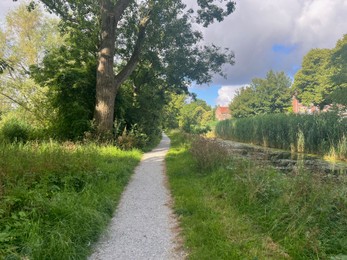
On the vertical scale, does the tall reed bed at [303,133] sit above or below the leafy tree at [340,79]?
below

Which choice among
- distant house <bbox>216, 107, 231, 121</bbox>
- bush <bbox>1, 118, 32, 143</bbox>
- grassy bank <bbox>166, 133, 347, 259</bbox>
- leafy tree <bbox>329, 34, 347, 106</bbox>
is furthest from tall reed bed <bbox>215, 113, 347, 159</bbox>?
distant house <bbox>216, 107, 231, 121</bbox>

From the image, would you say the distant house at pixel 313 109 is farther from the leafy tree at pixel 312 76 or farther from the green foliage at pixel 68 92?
the green foliage at pixel 68 92

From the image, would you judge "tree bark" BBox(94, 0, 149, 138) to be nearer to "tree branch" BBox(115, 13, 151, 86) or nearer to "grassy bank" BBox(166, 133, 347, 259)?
"tree branch" BBox(115, 13, 151, 86)

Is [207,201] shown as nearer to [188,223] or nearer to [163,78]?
[188,223]

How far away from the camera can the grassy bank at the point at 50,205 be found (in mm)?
3125

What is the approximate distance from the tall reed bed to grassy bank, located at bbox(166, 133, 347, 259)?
9422mm

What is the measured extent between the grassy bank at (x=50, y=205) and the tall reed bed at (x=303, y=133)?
12019 mm

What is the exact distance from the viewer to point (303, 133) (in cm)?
1554


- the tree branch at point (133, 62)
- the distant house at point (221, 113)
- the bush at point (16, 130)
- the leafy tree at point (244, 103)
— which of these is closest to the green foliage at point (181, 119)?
the leafy tree at point (244, 103)

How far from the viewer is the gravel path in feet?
11.7

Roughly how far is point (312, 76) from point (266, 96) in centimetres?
971

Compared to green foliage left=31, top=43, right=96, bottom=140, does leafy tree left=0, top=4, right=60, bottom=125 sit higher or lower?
higher

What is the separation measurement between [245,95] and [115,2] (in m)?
52.6

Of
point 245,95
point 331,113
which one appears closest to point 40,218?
point 331,113
